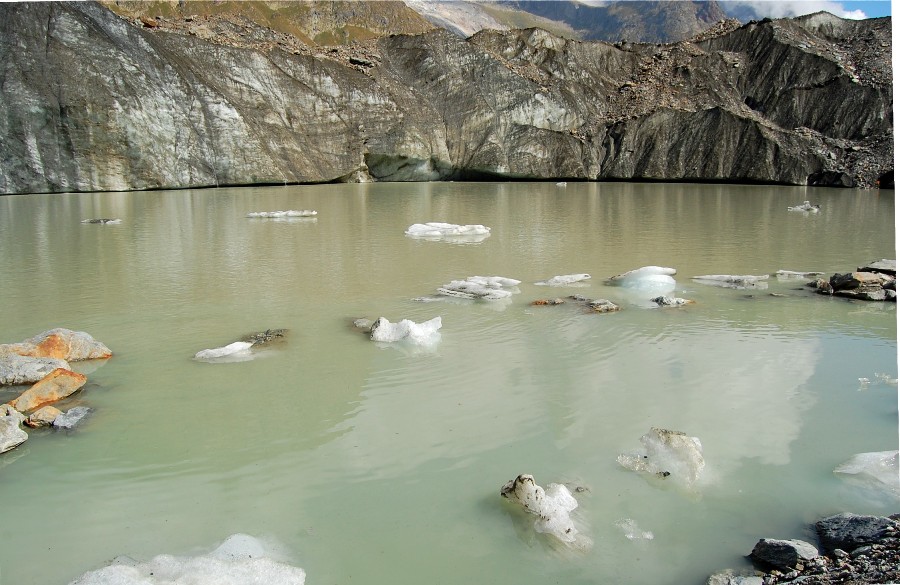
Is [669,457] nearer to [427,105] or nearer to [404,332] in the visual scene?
[404,332]

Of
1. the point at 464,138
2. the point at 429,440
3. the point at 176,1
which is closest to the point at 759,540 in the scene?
the point at 429,440

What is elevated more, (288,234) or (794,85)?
(794,85)

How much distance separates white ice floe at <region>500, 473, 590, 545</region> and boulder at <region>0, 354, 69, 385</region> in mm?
3931

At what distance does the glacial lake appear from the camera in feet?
10.1

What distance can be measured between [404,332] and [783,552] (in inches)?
154

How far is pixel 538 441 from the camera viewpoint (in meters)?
4.11

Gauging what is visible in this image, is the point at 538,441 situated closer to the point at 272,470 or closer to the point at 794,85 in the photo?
the point at 272,470

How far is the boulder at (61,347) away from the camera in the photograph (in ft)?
18.1

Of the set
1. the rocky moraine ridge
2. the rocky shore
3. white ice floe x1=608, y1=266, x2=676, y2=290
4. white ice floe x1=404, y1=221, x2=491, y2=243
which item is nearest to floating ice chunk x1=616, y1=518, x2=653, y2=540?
the rocky shore

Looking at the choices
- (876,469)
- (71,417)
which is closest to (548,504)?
(876,469)

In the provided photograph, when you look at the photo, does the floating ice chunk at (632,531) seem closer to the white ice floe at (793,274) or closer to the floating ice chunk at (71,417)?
the floating ice chunk at (71,417)

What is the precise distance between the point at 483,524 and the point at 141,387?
3.18 meters

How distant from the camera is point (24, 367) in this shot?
5121mm

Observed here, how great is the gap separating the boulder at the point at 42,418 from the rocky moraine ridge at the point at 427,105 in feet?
98.8
